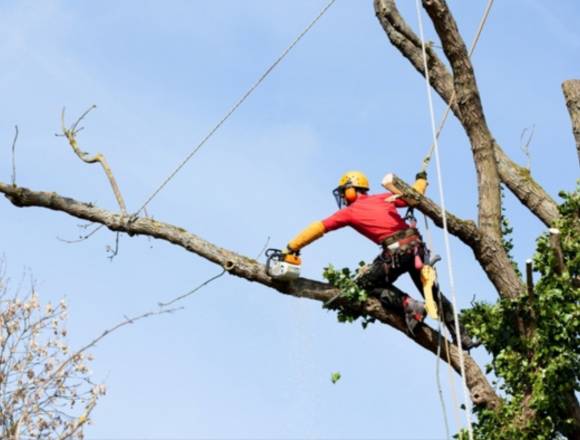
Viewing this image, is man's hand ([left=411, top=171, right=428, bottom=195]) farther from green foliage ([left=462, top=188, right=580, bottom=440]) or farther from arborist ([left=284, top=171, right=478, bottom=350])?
green foliage ([left=462, top=188, right=580, bottom=440])

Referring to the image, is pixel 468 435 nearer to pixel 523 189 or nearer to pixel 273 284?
pixel 273 284

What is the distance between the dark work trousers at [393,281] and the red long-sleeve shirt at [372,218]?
208mm

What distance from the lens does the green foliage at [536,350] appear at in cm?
932

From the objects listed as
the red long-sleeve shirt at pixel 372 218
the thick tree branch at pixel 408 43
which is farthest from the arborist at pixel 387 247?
the thick tree branch at pixel 408 43

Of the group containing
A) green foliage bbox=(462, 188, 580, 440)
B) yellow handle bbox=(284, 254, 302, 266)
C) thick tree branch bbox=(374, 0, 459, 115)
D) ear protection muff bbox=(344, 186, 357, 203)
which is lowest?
green foliage bbox=(462, 188, 580, 440)

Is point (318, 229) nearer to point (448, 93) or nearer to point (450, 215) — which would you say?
point (450, 215)

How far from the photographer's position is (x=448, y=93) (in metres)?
11.7

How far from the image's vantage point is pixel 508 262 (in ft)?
33.1

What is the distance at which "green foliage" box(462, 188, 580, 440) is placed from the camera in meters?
9.32

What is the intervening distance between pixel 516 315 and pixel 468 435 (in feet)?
3.33

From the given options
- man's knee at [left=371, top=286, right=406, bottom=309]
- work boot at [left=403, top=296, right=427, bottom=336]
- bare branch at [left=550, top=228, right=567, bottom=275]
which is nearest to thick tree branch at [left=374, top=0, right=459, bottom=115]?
bare branch at [left=550, top=228, right=567, bottom=275]

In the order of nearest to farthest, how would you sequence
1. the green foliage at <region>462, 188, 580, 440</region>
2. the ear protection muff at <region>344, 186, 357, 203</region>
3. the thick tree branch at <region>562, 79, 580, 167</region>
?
the green foliage at <region>462, 188, 580, 440</region>, the ear protection muff at <region>344, 186, 357, 203</region>, the thick tree branch at <region>562, 79, 580, 167</region>

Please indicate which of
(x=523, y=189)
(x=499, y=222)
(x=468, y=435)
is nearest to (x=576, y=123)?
(x=523, y=189)

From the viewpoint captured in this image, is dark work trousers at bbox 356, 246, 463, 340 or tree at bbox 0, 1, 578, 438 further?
tree at bbox 0, 1, 578, 438
